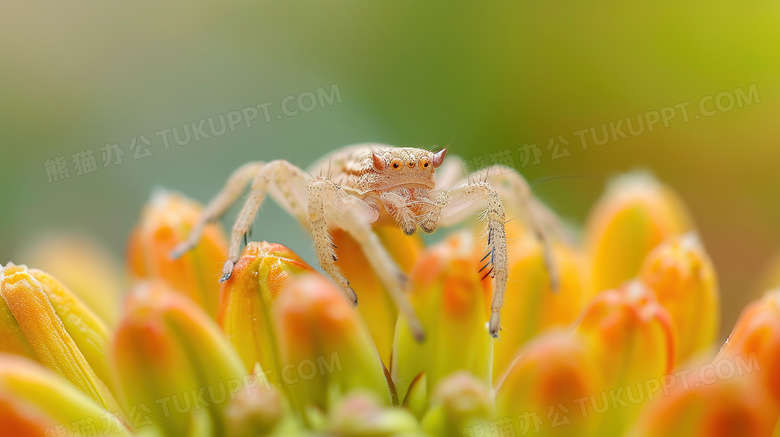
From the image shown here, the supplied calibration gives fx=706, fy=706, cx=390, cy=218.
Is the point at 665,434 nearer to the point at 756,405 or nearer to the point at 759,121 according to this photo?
the point at 756,405

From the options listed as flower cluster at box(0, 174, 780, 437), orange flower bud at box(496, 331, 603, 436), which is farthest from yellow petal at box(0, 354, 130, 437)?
orange flower bud at box(496, 331, 603, 436)

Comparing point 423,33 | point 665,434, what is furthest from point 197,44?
point 665,434

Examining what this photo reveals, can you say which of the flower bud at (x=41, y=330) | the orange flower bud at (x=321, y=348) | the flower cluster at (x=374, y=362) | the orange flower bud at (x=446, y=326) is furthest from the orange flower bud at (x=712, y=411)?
the flower bud at (x=41, y=330)

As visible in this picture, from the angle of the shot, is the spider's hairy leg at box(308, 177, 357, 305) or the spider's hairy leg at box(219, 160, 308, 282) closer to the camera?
the spider's hairy leg at box(308, 177, 357, 305)

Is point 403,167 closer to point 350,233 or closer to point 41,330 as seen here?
→ point 350,233

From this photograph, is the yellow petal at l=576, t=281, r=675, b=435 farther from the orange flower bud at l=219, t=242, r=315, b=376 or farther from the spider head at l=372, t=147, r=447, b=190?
the spider head at l=372, t=147, r=447, b=190

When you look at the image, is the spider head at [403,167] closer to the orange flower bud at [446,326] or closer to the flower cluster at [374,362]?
the flower cluster at [374,362]
